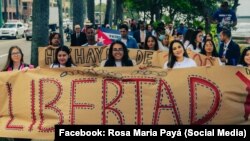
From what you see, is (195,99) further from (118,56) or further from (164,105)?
(118,56)

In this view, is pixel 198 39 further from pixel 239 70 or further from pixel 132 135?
pixel 132 135

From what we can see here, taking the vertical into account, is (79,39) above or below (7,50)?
above

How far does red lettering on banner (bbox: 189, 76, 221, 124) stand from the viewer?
604 centimetres

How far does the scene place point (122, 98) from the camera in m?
6.20

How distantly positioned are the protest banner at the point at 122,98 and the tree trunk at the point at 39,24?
17.3ft

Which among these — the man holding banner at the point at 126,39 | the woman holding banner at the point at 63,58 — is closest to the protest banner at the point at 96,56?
the woman holding banner at the point at 63,58

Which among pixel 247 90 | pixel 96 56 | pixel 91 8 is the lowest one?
pixel 247 90

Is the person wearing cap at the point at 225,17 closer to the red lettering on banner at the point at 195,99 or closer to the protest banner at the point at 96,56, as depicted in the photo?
the protest banner at the point at 96,56

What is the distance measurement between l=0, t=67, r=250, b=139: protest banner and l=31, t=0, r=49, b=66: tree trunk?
5287mm

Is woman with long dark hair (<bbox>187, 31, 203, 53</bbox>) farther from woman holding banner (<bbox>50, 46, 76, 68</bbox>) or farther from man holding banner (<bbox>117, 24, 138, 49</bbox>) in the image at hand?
woman holding banner (<bbox>50, 46, 76, 68</bbox>)

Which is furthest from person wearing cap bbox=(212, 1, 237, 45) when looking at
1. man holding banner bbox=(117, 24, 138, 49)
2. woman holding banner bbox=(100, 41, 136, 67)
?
woman holding banner bbox=(100, 41, 136, 67)

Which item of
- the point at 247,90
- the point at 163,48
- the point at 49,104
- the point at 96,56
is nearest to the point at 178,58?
the point at 247,90

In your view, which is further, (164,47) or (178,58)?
(164,47)
